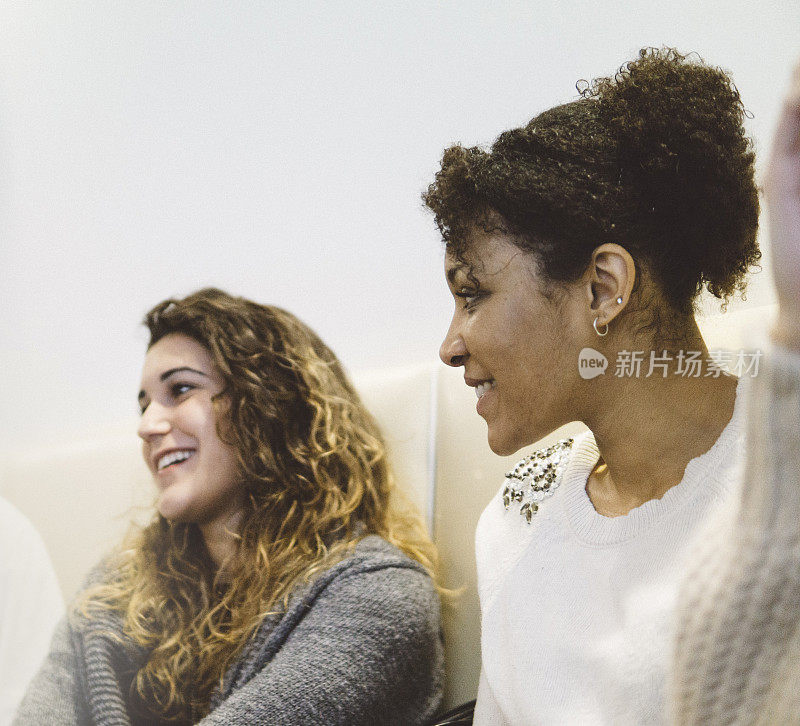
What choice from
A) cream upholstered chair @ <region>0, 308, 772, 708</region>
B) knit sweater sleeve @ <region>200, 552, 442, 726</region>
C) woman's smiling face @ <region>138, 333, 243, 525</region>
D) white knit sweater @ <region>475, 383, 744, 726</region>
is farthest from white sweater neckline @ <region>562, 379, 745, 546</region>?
woman's smiling face @ <region>138, 333, 243, 525</region>

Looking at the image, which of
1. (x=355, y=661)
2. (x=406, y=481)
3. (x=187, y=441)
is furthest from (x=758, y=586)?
(x=187, y=441)

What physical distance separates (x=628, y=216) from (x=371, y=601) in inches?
18.8

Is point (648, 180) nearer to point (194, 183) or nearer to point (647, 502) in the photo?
point (647, 502)

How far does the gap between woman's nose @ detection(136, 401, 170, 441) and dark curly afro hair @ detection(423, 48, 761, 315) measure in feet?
1.74

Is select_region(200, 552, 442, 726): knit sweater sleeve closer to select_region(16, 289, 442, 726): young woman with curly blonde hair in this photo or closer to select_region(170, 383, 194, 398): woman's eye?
select_region(16, 289, 442, 726): young woman with curly blonde hair

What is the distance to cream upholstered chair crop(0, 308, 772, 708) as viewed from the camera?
839 millimetres

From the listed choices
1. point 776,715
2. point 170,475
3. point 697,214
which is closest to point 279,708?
point 170,475

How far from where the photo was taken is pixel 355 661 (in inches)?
29.4

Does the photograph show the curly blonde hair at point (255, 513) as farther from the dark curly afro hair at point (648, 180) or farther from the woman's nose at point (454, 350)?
the dark curly afro hair at point (648, 180)

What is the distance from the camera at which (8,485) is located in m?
0.92

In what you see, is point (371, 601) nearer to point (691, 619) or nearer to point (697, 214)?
point (691, 619)

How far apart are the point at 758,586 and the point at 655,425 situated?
0.46 feet

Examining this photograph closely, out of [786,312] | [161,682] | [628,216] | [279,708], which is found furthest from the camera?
[161,682]

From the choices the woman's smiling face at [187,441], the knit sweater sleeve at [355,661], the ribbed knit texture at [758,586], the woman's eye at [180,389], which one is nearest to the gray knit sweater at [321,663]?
the knit sweater sleeve at [355,661]
